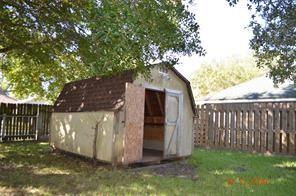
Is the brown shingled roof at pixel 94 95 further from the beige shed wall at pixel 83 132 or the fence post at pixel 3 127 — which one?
the fence post at pixel 3 127

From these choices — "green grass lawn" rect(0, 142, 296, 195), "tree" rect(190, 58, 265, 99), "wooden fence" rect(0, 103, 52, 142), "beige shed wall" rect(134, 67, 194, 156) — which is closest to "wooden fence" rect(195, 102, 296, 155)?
"green grass lawn" rect(0, 142, 296, 195)

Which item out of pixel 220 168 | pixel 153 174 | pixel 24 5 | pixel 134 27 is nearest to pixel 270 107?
pixel 220 168

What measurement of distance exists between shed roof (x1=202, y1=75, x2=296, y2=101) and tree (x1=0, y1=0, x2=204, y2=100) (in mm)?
7548

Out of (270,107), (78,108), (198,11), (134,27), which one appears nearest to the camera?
(134,27)

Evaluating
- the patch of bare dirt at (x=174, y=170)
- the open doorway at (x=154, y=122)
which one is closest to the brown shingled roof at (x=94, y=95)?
the patch of bare dirt at (x=174, y=170)

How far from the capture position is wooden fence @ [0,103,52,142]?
14.7 metres

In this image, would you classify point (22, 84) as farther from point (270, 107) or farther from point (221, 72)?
point (221, 72)

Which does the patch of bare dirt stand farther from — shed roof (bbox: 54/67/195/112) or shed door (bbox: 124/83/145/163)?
shed roof (bbox: 54/67/195/112)

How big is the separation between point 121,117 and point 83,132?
1.98 metres

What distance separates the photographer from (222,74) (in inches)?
1454

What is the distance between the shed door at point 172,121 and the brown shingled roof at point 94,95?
1849mm

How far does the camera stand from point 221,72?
122 ft

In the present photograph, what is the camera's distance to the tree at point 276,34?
687 cm

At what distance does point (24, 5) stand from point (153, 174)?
5829 mm
